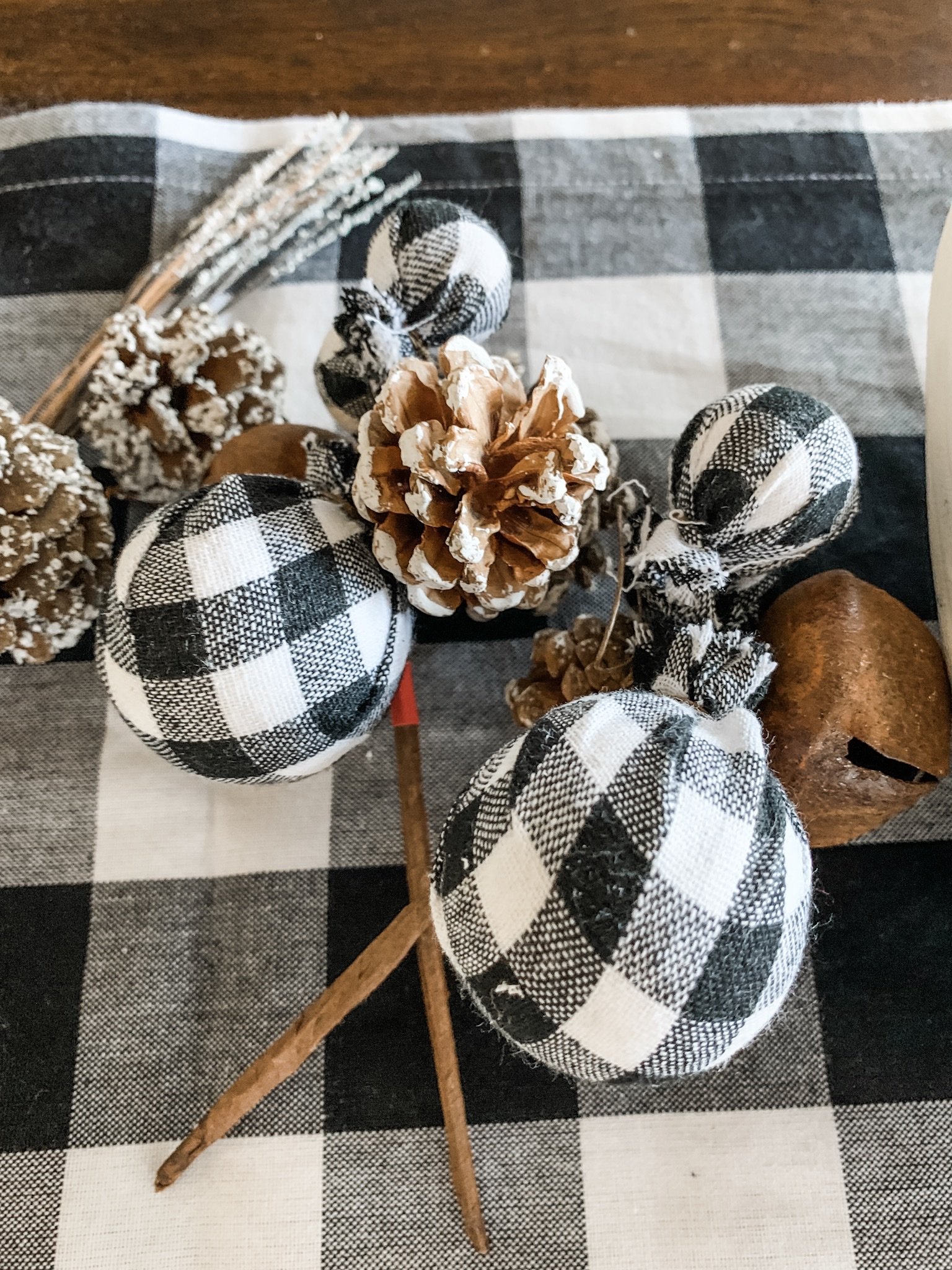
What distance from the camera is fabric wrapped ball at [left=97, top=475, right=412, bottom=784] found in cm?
40

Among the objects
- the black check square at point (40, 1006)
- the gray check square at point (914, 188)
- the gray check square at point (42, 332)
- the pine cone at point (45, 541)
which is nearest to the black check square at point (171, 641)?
the pine cone at point (45, 541)

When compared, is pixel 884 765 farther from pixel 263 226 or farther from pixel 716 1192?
A: pixel 263 226

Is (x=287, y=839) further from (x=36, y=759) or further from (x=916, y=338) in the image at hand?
(x=916, y=338)

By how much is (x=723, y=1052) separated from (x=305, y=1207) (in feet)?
0.91

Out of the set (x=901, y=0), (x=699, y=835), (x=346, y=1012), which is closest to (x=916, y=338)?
(x=901, y=0)

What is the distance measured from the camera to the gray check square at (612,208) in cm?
66

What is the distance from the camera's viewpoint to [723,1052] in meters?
0.37

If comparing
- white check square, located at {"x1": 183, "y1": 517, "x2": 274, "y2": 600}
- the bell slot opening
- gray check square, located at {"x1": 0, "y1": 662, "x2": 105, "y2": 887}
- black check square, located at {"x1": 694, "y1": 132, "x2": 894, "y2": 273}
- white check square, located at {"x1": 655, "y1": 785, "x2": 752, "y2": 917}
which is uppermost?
black check square, located at {"x1": 694, "y1": 132, "x2": 894, "y2": 273}

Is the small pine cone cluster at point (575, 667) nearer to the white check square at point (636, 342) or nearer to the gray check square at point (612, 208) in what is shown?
the white check square at point (636, 342)

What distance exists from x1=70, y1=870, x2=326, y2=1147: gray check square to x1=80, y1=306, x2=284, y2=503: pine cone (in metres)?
0.25

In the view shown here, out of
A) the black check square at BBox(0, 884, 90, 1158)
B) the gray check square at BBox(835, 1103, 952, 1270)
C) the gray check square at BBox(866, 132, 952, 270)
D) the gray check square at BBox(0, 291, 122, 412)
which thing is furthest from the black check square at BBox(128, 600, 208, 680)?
the gray check square at BBox(866, 132, 952, 270)

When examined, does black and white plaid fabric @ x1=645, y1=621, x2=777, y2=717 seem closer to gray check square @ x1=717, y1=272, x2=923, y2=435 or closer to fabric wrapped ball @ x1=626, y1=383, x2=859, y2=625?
fabric wrapped ball @ x1=626, y1=383, x2=859, y2=625

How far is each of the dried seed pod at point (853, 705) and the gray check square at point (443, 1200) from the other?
0.24 metres

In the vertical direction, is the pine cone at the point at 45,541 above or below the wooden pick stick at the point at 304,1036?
above
